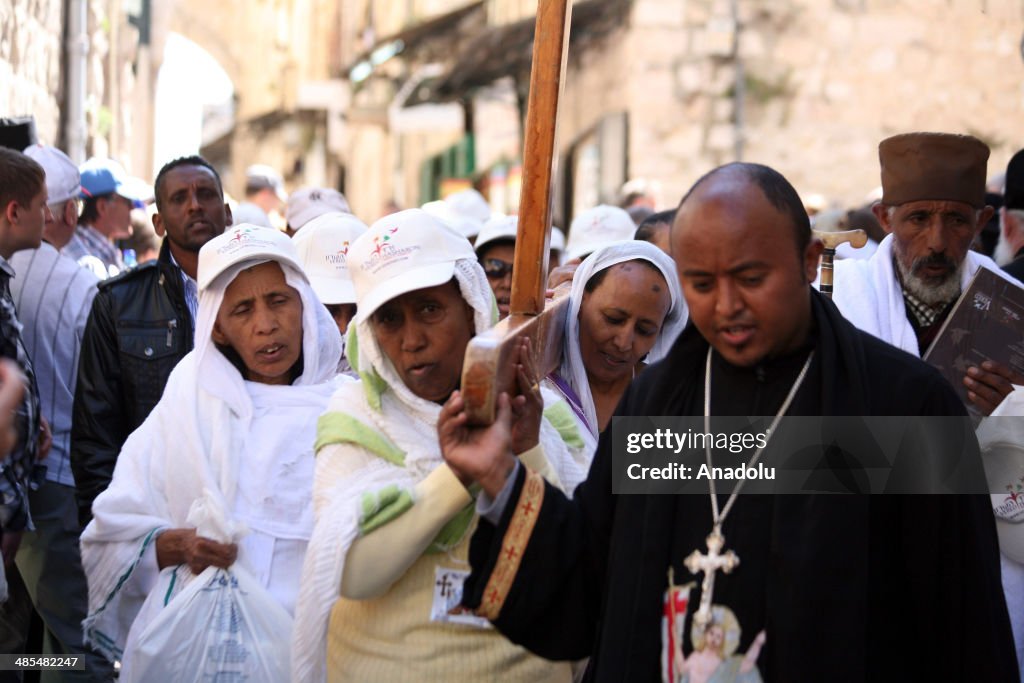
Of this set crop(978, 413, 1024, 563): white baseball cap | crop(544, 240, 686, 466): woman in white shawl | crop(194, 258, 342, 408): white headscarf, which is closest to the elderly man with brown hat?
crop(978, 413, 1024, 563): white baseball cap

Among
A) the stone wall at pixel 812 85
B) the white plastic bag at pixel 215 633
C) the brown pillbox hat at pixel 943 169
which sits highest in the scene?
the stone wall at pixel 812 85

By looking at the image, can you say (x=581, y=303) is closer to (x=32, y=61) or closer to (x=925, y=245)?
(x=925, y=245)

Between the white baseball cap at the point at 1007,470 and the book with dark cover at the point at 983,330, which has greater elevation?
the book with dark cover at the point at 983,330

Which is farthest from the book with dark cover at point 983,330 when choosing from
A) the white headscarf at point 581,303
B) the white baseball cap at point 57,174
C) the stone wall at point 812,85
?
the stone wall at point 812,85

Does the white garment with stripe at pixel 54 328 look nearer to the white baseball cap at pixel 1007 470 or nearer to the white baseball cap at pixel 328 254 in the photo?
the white baseball cap at pixel 328 254

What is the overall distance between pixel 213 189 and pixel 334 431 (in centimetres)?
316

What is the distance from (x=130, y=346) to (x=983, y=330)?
124 inches

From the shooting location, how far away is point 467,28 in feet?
70.3

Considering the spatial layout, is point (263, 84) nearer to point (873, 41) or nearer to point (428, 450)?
point (873, 41)

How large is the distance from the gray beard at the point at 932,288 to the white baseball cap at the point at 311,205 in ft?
13.2

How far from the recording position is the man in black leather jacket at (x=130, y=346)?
4973 millimetres

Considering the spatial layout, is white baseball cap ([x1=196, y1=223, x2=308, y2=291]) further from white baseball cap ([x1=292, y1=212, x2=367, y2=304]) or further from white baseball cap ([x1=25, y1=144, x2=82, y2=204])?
white baseball cap ([x1=25, y1=144, x2=82, y2=204])

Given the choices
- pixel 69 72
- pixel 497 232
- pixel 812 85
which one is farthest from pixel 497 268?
pixel 812 85

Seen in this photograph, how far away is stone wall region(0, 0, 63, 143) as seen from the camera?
8.52 meters
